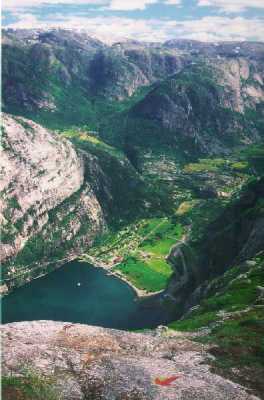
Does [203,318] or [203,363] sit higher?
[203,363]

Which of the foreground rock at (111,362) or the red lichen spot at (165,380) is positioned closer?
the foreground rock at (111,362)

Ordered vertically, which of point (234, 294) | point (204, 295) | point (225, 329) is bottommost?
point (204, 295)

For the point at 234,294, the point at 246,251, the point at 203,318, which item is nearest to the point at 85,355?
the point at 203,318

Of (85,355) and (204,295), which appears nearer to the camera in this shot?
(85,355)

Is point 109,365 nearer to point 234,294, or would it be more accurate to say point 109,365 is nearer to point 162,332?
point 162,332

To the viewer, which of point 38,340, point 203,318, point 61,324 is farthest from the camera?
point 203,318

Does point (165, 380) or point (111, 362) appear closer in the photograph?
point (165, 380)

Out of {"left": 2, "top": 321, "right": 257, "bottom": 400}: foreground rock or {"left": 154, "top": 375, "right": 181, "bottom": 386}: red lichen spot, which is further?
{"left": 154, "top": 375, "right": 181, "bottom": 386}: red lichen spot

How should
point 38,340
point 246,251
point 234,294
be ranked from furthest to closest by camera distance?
point 246,251 < point 234,294 < point 38,340
